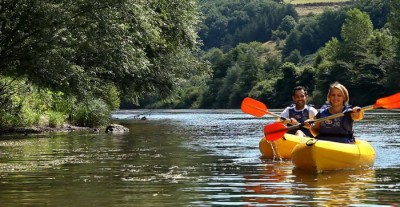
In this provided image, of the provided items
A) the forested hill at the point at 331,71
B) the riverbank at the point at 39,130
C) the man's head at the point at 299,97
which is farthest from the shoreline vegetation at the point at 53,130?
the forested hill at the point at 331,71

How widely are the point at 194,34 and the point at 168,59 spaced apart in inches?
69.2

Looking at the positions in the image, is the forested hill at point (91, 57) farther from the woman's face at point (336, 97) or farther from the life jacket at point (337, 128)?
the woman's face at point (336, 97)

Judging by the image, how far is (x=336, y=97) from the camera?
46.5 feet

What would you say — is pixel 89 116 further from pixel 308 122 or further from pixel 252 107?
pixel 308 122

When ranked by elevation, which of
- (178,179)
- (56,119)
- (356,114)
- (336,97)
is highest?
(336,97)

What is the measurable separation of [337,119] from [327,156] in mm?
1045

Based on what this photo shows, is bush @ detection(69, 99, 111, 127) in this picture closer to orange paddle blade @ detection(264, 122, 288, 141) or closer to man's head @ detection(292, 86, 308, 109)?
man's head @ detection(292, 86, 308, 109)

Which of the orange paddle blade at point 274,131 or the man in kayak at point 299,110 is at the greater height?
the man in kayak at point 299,110

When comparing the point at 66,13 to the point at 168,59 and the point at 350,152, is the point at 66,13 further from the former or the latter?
the point at 168,59

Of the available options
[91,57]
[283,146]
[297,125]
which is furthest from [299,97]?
[91,57]

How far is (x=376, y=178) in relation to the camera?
41.5 feet

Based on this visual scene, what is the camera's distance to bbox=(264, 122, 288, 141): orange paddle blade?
1506 cm

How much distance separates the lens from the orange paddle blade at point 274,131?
15.1 metres

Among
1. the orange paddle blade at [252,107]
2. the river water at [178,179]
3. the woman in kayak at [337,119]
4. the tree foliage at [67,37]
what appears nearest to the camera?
the river water at [178,179]
